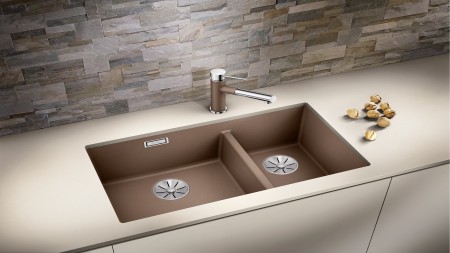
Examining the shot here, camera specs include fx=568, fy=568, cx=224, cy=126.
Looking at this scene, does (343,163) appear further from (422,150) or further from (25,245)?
(25,245)

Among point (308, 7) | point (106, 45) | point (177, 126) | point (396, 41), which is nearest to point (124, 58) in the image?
point (106, 45)

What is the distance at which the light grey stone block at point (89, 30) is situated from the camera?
1955 mm

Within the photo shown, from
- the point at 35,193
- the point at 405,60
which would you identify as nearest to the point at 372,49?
the point at 405,60

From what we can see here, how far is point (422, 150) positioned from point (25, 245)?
137 centimetres

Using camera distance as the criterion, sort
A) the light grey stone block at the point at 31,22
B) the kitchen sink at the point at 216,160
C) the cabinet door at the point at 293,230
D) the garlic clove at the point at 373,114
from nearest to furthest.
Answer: the cabinet door at the point at 293,230
the light grey stone block at the point at 31,22
the kitchen sink at the point at 216,160
the garlic clove at the point at 373,114

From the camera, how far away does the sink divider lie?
6.49 ft

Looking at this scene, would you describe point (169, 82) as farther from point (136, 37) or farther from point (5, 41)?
point (5, 41)

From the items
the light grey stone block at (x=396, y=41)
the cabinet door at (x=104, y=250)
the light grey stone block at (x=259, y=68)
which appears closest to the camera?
the cabinet door at (x=104, y=250)

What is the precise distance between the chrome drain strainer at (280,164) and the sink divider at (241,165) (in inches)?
6.0

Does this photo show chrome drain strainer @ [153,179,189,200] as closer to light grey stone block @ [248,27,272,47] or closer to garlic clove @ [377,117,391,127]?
light grey stone block @ [248,27,272,47]

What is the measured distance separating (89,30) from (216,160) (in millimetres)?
726

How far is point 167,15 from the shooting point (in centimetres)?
205

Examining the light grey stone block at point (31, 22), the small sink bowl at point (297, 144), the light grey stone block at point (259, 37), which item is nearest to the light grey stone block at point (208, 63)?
the light grey stone block at point (259, 37)

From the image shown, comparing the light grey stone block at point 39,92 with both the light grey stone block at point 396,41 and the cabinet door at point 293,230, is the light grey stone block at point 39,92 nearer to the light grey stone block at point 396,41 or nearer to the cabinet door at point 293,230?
the cabinet door at point 293,230
